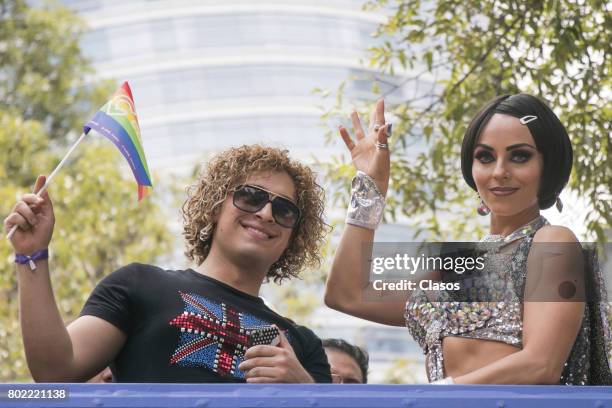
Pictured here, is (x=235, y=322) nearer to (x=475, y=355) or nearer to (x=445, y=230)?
(x=475, y=355)

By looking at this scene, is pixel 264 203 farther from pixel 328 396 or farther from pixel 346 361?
pixel 346 361

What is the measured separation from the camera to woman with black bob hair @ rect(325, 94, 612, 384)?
96.8 inches

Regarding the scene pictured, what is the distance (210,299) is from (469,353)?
755 mm

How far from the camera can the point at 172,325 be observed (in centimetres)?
275

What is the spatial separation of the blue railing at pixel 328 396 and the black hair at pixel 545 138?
Answer: 3.20 ft

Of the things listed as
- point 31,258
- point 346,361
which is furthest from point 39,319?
point 346,361

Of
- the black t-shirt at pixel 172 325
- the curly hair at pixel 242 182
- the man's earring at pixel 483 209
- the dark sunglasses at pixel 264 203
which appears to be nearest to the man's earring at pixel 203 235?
the curly hair at pixel 242 182

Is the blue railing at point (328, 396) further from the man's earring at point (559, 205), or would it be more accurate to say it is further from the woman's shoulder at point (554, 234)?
the man's earring at point (559, 205)

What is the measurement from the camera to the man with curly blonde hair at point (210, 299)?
8.45ft

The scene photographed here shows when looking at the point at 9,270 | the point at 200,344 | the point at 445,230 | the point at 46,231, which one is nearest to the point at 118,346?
the point at 200,344

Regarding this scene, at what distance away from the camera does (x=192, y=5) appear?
133ft

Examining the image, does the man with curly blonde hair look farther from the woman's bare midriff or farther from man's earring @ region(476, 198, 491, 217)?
man's earring @ region(476, 198, 491, 217)

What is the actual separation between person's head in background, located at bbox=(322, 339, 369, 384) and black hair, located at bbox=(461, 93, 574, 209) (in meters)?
1.77

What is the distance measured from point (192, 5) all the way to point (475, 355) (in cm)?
3918
